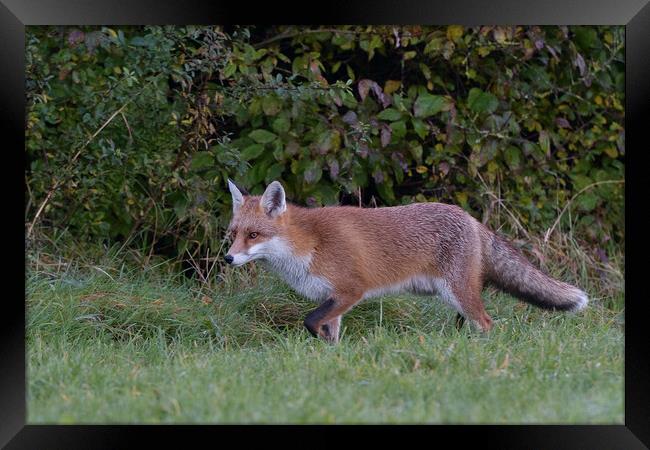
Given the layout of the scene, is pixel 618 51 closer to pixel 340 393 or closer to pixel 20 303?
pixel 340 393

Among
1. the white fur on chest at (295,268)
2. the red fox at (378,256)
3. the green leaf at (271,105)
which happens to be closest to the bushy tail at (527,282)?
the red fox at (378,256)

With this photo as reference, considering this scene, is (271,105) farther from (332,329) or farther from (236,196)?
(332,329)

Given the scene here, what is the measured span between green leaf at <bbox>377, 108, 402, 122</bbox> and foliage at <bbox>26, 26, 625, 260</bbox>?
0.04 feet

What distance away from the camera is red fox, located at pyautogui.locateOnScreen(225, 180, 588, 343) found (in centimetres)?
591

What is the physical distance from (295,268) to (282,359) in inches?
39.7

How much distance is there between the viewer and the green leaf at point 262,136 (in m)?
7.45

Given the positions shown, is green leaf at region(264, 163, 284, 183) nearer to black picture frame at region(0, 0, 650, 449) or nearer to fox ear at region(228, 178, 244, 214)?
fox ear at region(228, 178, 244, 214)

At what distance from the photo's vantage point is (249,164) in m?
7.38

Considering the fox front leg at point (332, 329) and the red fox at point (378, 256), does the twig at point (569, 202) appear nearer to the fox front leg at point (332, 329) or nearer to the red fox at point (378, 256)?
the red fox at point (378, 256)

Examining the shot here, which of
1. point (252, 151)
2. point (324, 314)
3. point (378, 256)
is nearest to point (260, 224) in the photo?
point (324, 314)

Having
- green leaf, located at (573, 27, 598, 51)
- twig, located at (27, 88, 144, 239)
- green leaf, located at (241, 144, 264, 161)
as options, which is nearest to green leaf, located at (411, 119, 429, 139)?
green leaf, located at (241, 144, 264, 161)

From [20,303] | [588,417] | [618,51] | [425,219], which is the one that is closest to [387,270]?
[425,219]
